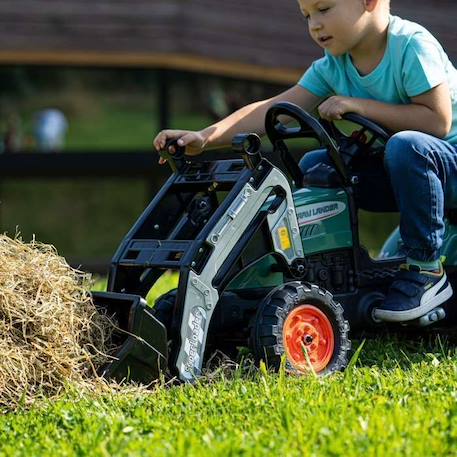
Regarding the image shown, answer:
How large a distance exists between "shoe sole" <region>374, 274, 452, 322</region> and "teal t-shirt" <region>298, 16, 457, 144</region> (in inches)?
25.0

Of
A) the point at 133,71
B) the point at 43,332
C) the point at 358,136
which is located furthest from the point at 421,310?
the point at 133,71

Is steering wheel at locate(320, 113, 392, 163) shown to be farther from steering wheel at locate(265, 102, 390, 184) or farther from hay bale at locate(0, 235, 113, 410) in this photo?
hay bale at locate(0, 235, 113, 410)

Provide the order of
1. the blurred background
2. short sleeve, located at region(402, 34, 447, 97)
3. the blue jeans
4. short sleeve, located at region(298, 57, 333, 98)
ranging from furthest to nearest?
the blurred background
short sleeve, located at region(298, 57, 333, 98)
short sleeve, located at region(402, 34, 447, 97)
the blue jeans

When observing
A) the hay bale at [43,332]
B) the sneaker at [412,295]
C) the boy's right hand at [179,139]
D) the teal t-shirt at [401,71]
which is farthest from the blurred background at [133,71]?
the hay bale at [43,332]

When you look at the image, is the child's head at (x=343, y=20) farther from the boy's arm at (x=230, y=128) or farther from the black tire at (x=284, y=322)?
the black tire at (x=284, y=322)

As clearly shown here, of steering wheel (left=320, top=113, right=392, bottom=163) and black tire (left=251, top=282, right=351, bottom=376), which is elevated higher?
steering wheel (left=320, top=113, right=392, bottom=163)

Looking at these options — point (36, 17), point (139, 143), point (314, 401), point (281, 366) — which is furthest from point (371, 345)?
point (139, 143)

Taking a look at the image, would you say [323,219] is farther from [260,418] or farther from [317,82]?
[260,418]

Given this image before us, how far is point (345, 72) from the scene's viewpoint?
476cm

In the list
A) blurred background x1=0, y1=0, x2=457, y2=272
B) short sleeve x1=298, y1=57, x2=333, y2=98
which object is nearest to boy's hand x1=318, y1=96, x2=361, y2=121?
short sleeve x1=298, y1=57, x2=333, y2=98

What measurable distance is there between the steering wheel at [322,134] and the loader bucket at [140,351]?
1.03 meters

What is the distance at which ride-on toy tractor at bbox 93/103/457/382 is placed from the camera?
12.9 ft

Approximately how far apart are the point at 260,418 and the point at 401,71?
1761 mm

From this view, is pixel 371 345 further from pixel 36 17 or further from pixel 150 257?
pixel 36 17
